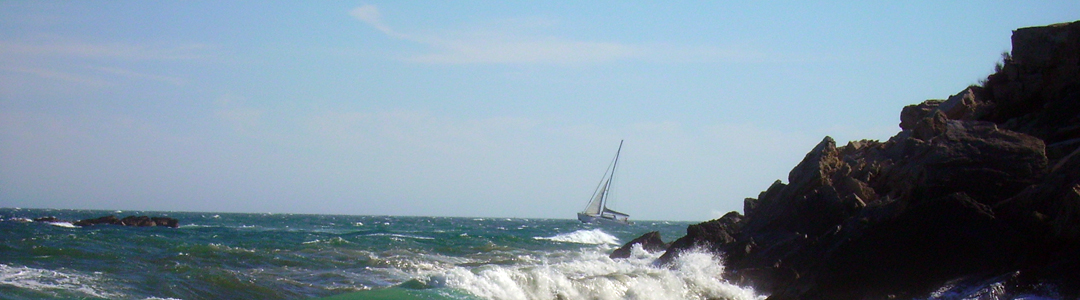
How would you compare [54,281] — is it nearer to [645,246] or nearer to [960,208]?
[960,208]

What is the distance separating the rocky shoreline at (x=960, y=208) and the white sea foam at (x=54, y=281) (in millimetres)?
11530

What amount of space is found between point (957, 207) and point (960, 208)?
0.14ft

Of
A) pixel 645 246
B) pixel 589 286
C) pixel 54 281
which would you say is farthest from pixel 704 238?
pixel 54 281

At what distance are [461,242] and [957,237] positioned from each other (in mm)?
26307

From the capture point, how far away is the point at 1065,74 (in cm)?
1658

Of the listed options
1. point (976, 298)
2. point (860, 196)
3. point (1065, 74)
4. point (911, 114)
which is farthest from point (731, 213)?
point (976, 298)

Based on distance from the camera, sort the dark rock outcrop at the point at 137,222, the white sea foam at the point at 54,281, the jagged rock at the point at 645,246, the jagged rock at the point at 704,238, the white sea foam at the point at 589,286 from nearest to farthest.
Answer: the white sea foam at the point at 54,281
the white sea foam at the point at 589,286
the jagged rock at the point at 704,238
the jagged rock at the point at 645,246
the dark rock outcrop at the point at 137,222

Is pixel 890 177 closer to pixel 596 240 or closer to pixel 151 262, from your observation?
pixel 151 262

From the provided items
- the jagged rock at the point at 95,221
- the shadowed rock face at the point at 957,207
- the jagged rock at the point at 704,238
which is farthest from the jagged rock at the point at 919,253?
the jagged rock at the point at 95,221

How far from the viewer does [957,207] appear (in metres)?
12.7

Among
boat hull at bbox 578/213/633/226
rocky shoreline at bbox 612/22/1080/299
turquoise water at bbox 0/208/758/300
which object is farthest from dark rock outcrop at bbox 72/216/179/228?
rocky shoreline at bbox 612/22/1080/299

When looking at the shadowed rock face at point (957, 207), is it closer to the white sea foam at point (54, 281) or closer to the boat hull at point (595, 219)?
the white sea foam at point (54, 281)

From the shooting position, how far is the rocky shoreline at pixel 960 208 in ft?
39.5

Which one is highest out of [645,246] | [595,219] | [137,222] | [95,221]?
[595,219]
